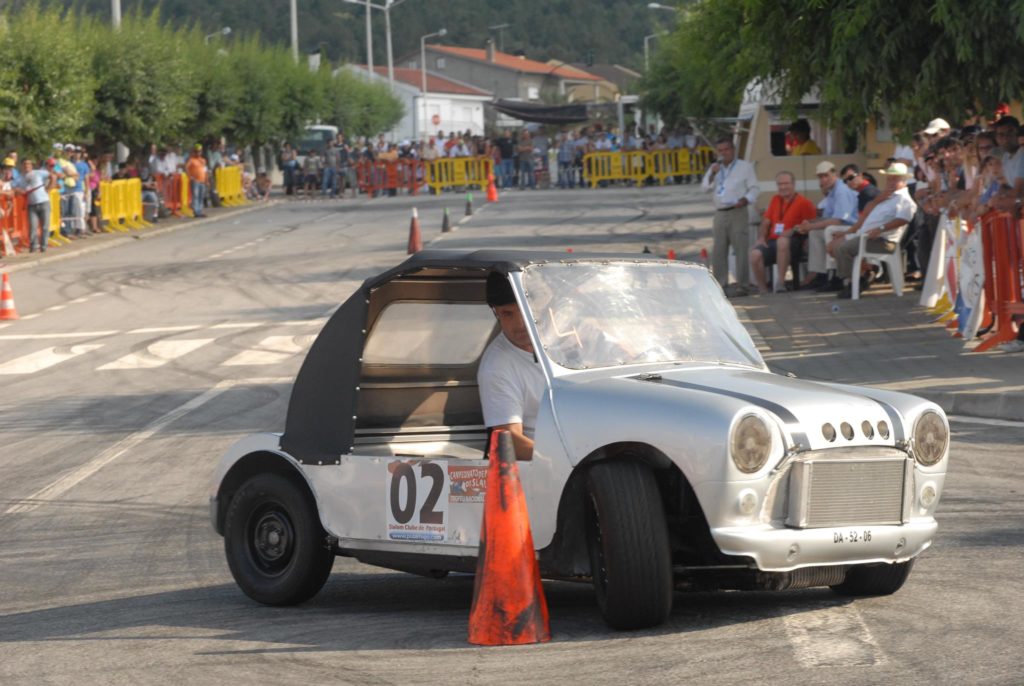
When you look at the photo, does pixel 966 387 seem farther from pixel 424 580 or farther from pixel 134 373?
pixel 134 373

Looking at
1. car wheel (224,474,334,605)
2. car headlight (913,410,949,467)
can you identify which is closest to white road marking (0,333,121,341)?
car wheel (224,474,334,605)

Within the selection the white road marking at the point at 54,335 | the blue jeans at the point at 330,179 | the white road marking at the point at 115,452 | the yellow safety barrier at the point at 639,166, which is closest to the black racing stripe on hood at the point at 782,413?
the white road marking at the point at 115,452

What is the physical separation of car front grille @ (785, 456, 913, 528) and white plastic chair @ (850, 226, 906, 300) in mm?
14204

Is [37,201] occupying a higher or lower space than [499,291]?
lower

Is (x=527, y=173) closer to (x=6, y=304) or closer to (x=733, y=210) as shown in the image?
(x=6, y=304)

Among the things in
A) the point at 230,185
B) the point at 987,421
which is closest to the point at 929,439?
the point at 987,421

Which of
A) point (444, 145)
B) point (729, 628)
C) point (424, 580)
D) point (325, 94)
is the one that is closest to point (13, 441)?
point (424, 580)

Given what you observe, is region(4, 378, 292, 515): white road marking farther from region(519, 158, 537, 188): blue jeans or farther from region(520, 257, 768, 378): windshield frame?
region(519, 158, 537, 188): blue jeans

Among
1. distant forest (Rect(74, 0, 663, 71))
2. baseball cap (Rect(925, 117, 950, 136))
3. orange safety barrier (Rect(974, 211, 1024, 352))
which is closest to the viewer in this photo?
orange safety barrier (Rect(974, 211, 1024, 352))

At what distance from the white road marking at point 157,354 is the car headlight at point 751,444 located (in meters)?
12.7

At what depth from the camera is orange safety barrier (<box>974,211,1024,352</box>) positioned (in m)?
15.1

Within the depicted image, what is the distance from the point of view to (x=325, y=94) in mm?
85562

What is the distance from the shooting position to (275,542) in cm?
795

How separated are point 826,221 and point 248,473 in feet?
47.1
